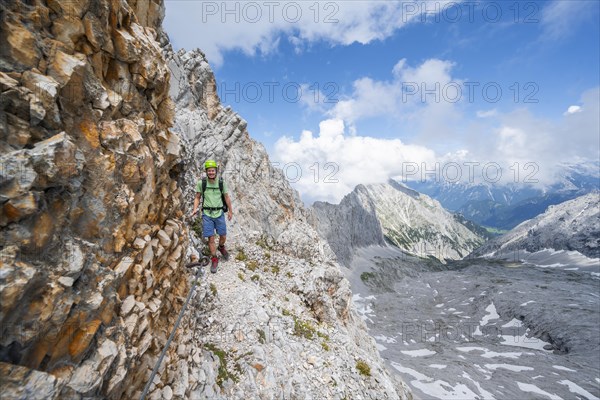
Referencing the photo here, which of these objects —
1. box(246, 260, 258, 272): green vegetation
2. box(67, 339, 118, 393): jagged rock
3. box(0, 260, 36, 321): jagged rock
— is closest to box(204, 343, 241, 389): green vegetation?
box(67, 339, 118, 393): jagged rock

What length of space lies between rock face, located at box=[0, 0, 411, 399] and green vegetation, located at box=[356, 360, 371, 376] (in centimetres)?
130

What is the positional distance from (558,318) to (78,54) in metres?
193

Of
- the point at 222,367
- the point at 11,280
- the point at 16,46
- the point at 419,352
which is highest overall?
the point at 16,46

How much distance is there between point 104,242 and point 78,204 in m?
1.25

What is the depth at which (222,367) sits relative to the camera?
40.4ft

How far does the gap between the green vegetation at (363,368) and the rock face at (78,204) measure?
12948 millimetres

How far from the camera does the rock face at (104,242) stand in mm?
5633

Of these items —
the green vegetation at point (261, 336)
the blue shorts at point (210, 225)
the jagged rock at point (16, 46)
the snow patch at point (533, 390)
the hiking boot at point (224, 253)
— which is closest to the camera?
the jagged rock at point (16, 46)

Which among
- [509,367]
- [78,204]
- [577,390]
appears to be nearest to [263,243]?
[78,204]

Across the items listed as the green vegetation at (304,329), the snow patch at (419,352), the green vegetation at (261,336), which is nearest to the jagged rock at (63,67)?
the green vegetation at (261,336)

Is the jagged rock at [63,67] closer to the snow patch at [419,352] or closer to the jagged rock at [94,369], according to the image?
the jagged rock at [94,369]

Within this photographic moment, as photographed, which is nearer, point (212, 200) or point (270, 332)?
point (212, 200)

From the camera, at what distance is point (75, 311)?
652 cm

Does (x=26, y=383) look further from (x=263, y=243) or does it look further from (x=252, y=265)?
(x=263, y=243)
